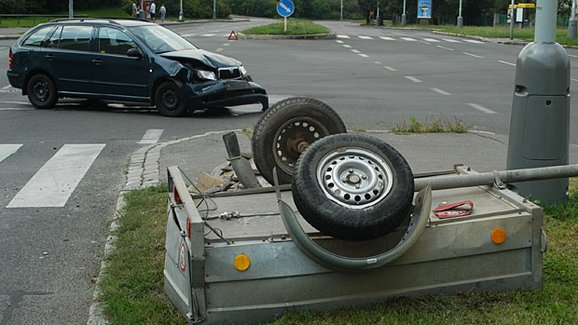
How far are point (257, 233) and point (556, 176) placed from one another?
88.2 inches

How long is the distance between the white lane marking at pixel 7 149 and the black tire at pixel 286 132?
5.37 meters

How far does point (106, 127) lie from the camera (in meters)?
13.5

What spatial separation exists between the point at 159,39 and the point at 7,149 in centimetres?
485

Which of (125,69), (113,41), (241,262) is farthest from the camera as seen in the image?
(113,41)

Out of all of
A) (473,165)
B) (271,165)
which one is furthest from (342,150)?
(473,165)

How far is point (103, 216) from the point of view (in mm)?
7766

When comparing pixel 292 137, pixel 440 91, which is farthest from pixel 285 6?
pixel 292 137

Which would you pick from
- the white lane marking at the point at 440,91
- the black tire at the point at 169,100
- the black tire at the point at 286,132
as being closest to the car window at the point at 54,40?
the black tire at the point at 169,100


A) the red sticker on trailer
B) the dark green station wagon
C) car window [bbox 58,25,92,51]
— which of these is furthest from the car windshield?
the red sticker on trailer

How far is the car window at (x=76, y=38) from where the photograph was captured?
15.6 metres

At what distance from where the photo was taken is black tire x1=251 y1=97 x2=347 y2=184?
6391 millimetres

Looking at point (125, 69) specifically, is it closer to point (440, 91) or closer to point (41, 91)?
point (41, 91)

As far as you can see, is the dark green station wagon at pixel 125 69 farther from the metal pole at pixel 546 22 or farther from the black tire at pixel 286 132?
the black tire at pixel 286 132

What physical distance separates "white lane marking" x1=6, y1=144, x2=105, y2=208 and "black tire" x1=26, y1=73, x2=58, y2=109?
4427mm
